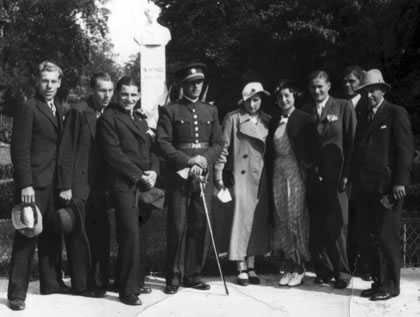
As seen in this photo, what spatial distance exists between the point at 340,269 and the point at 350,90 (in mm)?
1938

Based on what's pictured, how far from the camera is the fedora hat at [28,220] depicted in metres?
5.36

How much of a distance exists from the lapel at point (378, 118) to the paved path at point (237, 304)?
1.55 meters

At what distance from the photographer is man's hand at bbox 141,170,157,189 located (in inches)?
230

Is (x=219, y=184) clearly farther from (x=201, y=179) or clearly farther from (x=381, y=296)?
(x=381, y=296)

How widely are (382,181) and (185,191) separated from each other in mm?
1853

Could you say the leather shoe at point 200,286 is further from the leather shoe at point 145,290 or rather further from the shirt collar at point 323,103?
the shirt collar at point 323,103

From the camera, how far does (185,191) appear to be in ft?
20.2

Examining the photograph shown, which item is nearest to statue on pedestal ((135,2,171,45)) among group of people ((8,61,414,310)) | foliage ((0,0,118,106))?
group of people ((8,61,414,310))

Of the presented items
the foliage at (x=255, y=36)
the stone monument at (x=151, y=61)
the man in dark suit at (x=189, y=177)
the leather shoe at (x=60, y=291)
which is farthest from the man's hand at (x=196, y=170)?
the foliage at (x=255, y=36)

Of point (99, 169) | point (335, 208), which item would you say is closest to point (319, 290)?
A: point (335, 208)

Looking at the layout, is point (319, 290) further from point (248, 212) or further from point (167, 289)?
point (167, 289)

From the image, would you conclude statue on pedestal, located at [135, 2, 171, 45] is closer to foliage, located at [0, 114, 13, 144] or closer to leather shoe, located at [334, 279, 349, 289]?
leather shoe, located at [334, 279, 349, 289]

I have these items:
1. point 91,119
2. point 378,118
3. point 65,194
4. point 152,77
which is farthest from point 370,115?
point 152,77

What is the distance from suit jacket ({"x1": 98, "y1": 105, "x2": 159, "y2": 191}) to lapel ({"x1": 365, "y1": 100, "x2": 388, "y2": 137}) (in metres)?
2.13
